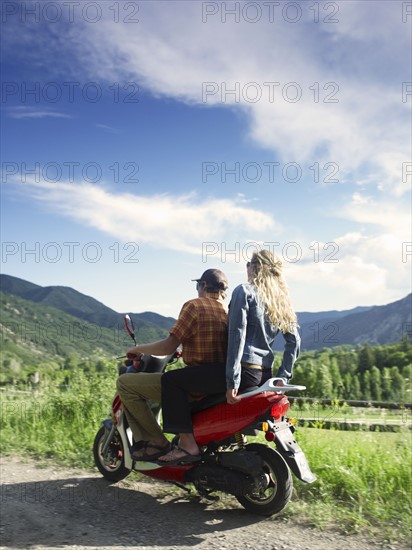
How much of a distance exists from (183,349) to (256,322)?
2.41 ft

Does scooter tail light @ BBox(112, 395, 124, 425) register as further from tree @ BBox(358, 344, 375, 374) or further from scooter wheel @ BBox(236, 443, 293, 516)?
tree @ BBox(358, 344, 375, 374)

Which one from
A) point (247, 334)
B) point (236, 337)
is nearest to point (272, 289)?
point (247, 334)

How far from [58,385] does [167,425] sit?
4751mm

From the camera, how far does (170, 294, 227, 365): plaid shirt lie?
4.91 metres

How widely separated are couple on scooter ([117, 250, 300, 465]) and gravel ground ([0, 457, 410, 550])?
463 millimetres

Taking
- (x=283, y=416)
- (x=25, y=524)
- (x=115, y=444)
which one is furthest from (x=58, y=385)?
(x=283, y=416)

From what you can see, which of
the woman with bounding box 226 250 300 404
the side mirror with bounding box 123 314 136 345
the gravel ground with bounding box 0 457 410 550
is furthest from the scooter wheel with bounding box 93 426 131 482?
the woman with bounding box 226 250 300 404

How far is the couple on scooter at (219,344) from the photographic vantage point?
15.6 feet

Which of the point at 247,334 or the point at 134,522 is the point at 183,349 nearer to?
the point at 247,334

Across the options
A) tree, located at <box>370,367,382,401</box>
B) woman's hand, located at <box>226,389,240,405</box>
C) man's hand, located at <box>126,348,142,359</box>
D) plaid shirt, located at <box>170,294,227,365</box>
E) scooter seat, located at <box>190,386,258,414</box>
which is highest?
plaid shirt, located at <box>170,294,227,365</box>

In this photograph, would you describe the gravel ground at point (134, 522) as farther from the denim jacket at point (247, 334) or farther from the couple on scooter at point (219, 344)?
the denim jacket at point (247, 334)

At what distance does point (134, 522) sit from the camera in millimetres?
4684

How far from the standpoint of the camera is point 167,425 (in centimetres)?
500

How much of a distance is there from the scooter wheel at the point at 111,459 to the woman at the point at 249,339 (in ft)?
2.60
